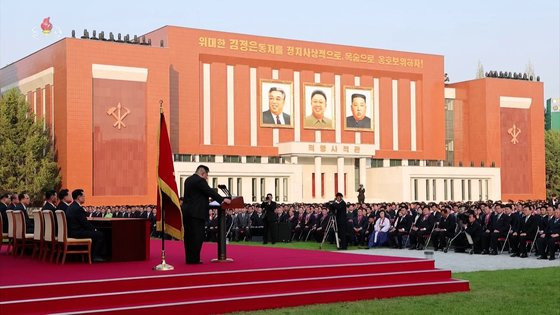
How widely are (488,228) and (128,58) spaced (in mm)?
30074

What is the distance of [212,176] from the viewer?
45906 mm

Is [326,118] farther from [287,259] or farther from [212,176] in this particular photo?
[287,259]

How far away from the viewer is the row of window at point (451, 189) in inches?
2083

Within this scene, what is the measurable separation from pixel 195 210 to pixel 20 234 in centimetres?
453

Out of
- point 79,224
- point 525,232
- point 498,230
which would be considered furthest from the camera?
point 498,230

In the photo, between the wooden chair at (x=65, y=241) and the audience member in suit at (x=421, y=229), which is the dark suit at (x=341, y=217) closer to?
the audience member in suit at (x=421, y=229)

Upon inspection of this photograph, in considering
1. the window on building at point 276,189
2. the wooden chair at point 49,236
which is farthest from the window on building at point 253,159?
the wooden chair at point 49,236

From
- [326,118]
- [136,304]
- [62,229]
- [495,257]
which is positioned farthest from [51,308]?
[326,118]

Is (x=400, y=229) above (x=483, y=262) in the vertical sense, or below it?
above

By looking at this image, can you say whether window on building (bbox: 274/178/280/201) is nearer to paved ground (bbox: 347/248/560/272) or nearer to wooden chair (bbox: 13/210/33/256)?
paved ground (bbox: 347/248/560/272)

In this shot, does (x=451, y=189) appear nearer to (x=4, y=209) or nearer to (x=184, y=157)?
(x=184, y=157)

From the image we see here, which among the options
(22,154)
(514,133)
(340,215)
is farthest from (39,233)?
(514,133)

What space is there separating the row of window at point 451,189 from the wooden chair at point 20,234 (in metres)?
40.4

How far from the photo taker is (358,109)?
5478cm
